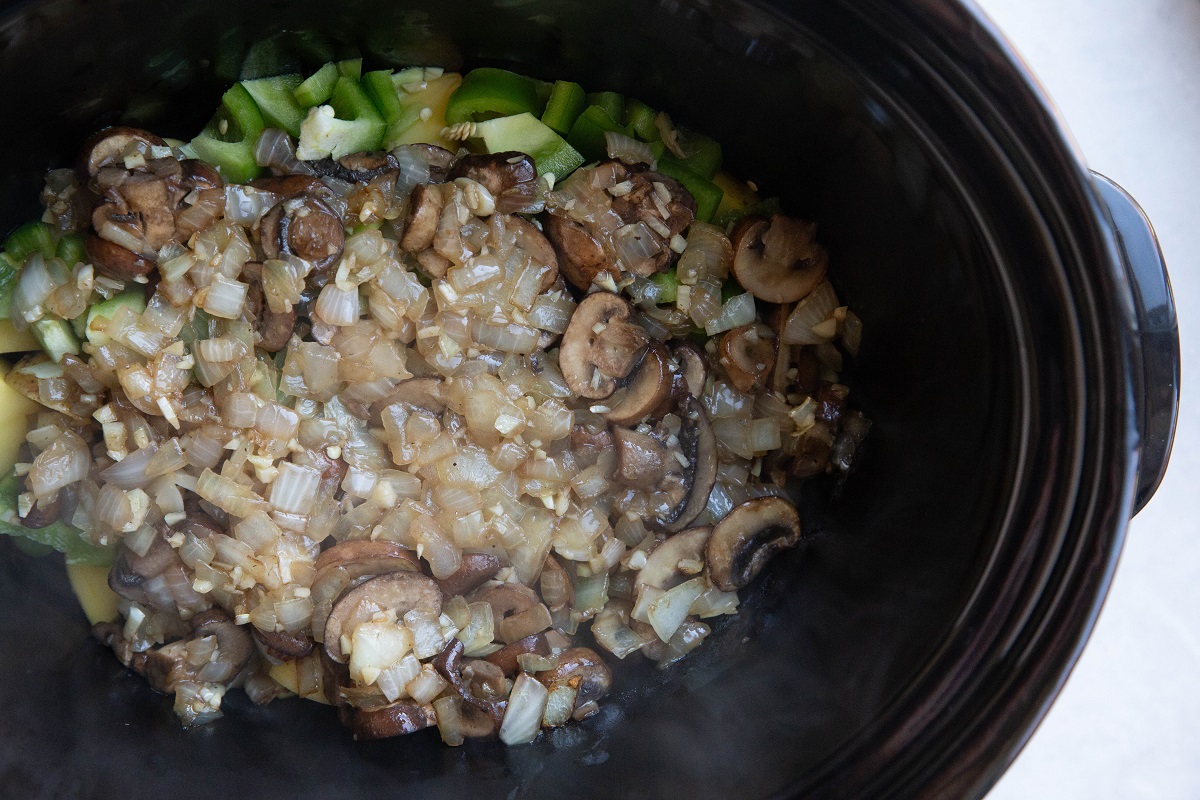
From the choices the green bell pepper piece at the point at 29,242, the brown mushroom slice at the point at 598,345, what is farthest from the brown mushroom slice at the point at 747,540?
the green bell pepper piece at the point at 29,242

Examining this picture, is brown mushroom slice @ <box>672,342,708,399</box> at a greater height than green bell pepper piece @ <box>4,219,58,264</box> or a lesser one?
greater

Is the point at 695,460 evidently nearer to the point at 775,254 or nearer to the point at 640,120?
the point at 775,254

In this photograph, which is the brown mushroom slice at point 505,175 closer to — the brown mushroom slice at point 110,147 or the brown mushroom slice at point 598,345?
the brown mushroom slice at point 598,345

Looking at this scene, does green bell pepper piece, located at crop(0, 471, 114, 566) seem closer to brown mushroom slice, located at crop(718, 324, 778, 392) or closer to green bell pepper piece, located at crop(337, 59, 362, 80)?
green bell pepper piece, located at crop(337, 59, 362, 80)

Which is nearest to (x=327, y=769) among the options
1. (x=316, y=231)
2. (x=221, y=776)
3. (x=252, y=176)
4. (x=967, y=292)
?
(x=221, y=776)

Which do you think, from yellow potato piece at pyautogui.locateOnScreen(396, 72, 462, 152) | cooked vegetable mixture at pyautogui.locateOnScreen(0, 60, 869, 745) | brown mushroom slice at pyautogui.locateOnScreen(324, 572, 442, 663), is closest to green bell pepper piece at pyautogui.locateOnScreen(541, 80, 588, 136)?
cooked vegetable mixture at pyautogui.locateOnScreen(0, 60, 869, 745)

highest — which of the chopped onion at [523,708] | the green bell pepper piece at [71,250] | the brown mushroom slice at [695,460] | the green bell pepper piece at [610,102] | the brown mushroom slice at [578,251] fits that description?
the green bell pepper piece at [610,102]

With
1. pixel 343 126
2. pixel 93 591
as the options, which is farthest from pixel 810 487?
pixel 93 591
